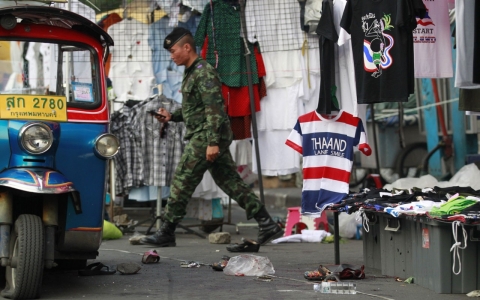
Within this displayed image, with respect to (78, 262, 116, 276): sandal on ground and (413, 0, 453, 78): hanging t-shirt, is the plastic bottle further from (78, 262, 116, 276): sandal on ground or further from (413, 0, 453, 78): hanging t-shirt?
(413, 0, 453, 78): hanging t-shirt

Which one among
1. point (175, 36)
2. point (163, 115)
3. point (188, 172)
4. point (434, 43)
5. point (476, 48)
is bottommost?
point (188, 172)

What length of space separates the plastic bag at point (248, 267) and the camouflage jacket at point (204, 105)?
5.83 feet

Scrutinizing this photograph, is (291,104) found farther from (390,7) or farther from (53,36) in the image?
(53,36)

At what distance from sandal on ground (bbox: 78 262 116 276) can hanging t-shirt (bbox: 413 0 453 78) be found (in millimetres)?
→ 3605

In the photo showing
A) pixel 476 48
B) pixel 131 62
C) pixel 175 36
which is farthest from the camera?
pixel 131 62

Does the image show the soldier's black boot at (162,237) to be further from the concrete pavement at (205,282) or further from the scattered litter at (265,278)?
the scattered litter at (265,278)

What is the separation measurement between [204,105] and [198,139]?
1.19 ft

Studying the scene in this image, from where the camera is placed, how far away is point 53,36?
676 centimetres

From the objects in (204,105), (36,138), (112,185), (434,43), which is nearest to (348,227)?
(204,105)

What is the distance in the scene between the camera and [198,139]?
905cm

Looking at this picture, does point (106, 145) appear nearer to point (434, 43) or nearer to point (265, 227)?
point (265, 227)

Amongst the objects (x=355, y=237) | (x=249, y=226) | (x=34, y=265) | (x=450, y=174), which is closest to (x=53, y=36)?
(x=34, y=265)

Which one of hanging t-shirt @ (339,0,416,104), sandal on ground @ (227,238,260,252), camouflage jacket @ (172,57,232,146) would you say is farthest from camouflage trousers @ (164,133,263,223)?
hanging t-shirt @ (339,0,416,104)

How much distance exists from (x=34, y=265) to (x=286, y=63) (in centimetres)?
558
